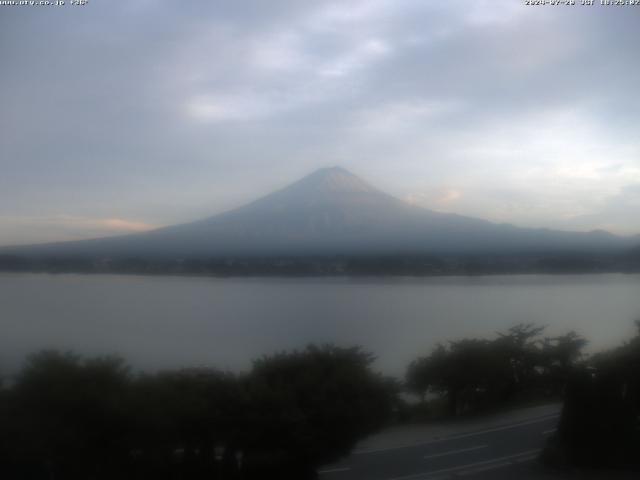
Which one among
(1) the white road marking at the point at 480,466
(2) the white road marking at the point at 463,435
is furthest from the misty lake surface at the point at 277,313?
(1) the white road marking at the point at 480,466

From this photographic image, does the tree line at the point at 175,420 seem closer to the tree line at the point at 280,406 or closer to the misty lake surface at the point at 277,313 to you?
the tree line at the point at 280,406

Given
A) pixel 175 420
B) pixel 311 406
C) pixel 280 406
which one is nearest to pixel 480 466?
pixel 311 406

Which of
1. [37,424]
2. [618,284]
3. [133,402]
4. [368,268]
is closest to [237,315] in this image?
[368,268]

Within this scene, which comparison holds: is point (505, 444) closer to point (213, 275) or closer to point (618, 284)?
point (618, 284)

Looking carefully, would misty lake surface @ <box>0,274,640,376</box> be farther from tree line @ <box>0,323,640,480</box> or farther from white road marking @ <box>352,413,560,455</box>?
white road marking @ <box>352,413,560,455</box>

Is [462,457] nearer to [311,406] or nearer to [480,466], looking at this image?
[480,466]

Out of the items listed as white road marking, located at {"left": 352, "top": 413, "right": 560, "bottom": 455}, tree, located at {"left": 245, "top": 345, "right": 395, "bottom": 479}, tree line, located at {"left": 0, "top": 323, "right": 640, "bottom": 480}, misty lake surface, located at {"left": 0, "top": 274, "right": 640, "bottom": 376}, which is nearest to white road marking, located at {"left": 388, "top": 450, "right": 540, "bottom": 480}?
tree line, located at {"left": 0, "top": 323, "right": 640, "bottom": 480}
